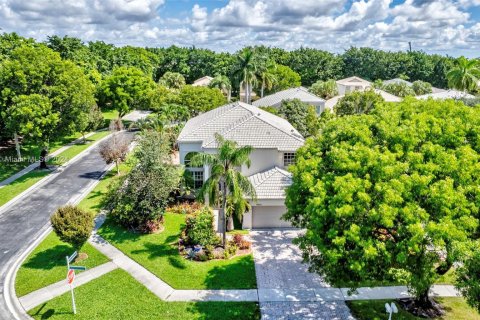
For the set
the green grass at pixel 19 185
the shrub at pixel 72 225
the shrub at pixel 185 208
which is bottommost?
the shrub at pixel 185 208

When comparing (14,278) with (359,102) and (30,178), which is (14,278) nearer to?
(30,178)

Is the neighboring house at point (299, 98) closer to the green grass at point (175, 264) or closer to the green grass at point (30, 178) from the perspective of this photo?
the green grass at point (30, 178)

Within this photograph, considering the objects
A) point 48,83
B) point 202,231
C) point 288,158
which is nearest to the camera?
point 202,231

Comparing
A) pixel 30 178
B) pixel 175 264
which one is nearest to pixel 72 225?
pixel 175 264

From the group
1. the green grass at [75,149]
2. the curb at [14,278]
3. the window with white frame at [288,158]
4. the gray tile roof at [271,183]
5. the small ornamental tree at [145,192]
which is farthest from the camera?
the green grass at [75,149]

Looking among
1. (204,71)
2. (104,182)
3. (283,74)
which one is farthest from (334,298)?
(204,71)

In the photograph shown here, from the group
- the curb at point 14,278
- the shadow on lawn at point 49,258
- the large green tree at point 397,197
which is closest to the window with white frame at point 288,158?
the large green tree at point 397,197

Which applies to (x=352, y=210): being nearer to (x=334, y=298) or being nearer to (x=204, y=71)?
(x=334, y=298)
